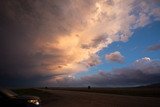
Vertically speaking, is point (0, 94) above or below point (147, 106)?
below

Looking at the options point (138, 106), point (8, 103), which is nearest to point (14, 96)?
point (8, 103)

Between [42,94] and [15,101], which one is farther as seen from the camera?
[42,94]

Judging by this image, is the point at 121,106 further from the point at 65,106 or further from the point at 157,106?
the point at 65,106

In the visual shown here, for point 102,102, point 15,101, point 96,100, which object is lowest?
point 15,101

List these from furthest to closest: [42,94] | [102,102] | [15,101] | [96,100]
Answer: [42,94] < [96,100] < [102,102] < [15,101]

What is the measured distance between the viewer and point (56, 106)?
25.5 meters

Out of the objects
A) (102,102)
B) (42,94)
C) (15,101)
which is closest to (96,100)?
(102,102)

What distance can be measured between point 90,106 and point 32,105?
11026 mm

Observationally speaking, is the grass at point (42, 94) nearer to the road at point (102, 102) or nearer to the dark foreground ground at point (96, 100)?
the dark foreground ground at point (96, 100)

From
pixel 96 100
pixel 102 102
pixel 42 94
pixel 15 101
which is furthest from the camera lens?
pixel 42 94

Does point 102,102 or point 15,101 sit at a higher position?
point 102,102

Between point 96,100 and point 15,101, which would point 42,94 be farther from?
point 15,101

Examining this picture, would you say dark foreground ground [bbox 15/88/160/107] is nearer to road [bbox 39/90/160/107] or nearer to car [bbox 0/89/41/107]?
road [bbox 39/90/160/107]

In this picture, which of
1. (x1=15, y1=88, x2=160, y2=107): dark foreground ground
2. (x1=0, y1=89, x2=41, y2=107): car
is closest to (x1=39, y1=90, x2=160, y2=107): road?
(x1=15, y1=88, x2=160, y2=107): dark foreground ground
